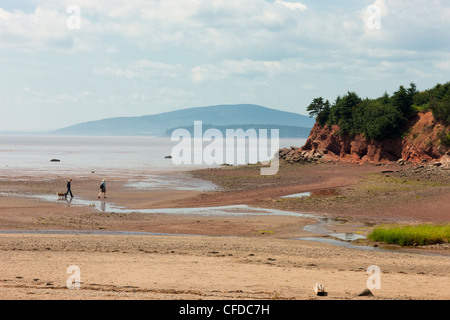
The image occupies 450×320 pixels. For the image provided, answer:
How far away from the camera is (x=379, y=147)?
7044 cm

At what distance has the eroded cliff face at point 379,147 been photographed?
61500 millimetres

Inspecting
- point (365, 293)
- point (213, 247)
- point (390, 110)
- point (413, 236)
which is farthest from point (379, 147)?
A: point (365, 293)

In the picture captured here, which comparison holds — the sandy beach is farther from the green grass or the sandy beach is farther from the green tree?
the green tree

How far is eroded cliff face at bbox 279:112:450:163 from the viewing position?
61.5m

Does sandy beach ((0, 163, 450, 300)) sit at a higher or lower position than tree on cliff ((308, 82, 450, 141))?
lower

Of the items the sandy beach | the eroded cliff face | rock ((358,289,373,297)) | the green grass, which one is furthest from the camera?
the eroded cliff face

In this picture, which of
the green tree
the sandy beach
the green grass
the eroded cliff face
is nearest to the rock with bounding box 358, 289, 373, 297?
the sandy beach

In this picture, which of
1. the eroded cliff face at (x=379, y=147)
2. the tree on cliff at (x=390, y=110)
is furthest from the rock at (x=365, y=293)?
the tree on cliff at (x=390, y=110)

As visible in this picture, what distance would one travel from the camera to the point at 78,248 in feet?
64.4

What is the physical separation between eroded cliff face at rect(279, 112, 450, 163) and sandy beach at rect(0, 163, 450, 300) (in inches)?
724

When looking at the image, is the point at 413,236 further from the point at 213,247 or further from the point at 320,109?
the point at 320,109

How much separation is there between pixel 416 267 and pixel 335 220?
11863 mm

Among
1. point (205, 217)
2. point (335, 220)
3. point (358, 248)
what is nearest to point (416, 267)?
point (358, 248)

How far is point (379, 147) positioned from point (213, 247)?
54.4 m
